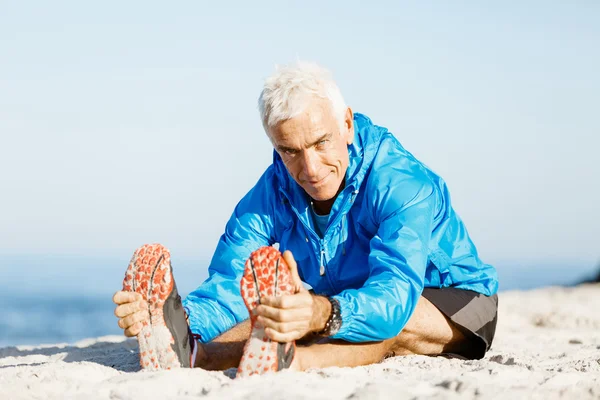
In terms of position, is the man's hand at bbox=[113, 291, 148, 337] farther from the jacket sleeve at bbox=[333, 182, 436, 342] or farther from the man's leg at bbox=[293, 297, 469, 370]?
the jacket sleeve at bbox=[333, 182, 436, 342]

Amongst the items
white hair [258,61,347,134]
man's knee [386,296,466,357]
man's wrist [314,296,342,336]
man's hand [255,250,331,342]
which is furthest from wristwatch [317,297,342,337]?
white hair [258,61,347,134]

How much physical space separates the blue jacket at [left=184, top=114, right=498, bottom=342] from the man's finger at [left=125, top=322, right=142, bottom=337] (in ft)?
1.53

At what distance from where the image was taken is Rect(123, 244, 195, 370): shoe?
264 cm

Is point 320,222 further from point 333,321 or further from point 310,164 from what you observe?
point 333,321

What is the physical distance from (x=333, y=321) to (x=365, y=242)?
70 centimetres

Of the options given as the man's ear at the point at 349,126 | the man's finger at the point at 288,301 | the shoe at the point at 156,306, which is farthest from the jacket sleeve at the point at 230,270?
the man's finger at the point at 288,301

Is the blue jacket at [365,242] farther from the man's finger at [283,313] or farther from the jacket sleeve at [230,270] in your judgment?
the man's finger at [283,313]

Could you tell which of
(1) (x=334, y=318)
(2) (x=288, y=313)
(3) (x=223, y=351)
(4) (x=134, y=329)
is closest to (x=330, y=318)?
(1) (x=334, y=318)

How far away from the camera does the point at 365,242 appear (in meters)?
3.27

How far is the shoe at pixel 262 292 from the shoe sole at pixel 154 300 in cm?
33

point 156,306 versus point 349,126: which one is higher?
point 349,126

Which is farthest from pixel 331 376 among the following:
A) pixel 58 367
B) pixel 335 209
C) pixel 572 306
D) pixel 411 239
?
pixel 572 306

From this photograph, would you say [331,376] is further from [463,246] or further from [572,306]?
[572,306]

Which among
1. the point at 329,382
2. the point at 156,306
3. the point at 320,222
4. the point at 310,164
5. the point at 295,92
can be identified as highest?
the point at 295,92
